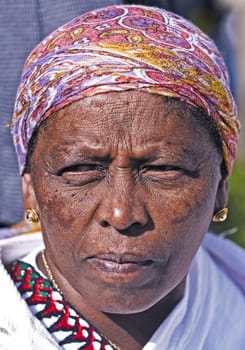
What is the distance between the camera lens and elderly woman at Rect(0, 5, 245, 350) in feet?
8.71

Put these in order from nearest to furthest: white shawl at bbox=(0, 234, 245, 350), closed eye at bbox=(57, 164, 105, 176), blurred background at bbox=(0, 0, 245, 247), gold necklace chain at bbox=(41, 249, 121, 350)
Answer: closed eye at bbox=(57, 164, 105, 176) < white shawl at bbox=(0, 234, 245, 350) < gold necklace chain at bbox=(41, 249, 121, 350) < blurred background at bbox=(0, 0, 245, 247)

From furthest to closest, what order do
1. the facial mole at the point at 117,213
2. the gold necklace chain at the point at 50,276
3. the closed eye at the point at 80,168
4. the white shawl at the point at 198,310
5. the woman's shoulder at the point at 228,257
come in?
the woman's shoulder at the point at 228,257
the gold necklace chain at the point at 50,276
the white shawl at the point at 198,310
the closed eye at the point at 80,168
the facial mole at the point at 117,213

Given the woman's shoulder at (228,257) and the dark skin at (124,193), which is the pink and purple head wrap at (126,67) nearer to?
the dark skin at (124,193)

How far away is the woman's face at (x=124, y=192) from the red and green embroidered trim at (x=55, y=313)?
0.12 m

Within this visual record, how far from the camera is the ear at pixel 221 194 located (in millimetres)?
2998

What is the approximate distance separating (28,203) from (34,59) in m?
0.45

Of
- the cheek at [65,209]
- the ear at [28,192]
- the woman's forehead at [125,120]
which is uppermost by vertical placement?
the woman's forehead at [125,120]

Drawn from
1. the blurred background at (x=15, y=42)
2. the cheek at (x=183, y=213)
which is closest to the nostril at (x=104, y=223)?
the cheek at (x=183, y=213)

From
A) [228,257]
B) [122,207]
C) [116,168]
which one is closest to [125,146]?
[116,168]

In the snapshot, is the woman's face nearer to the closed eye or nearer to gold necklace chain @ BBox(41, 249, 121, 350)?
the closed eye

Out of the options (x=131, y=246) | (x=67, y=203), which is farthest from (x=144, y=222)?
(x=67, y=203)

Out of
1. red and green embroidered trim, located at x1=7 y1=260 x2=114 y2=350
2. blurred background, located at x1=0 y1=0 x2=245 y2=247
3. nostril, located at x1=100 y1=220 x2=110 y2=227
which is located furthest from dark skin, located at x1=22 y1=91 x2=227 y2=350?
blurred background, located at x1=0 y1=0 x2=245 y2=247

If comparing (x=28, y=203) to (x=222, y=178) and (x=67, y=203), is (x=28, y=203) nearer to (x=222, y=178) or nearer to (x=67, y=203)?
(x=67, y=203)

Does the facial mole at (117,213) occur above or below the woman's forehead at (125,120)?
below
